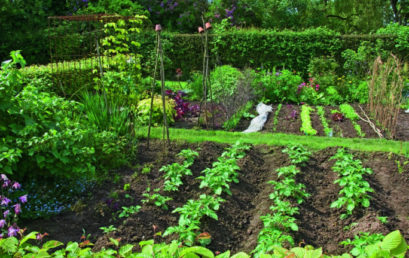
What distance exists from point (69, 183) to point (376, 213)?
330 centimetres

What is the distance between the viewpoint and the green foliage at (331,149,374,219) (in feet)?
13.9

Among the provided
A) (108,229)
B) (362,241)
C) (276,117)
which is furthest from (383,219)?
(276,117)

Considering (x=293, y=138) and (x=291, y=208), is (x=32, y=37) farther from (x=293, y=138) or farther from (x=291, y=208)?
(x=291, y=208)

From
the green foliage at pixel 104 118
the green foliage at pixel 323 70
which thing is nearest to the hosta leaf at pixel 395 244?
the green foliage at pixel 104 118

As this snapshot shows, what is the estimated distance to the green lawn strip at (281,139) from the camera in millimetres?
6039

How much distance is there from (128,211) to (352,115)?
5.40m

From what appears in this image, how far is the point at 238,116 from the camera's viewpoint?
8164mm

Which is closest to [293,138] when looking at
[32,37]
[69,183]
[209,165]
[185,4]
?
[209,165]

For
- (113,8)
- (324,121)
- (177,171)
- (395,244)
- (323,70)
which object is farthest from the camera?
(113,8)

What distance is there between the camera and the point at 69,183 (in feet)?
15.5

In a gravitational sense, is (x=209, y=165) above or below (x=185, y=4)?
below

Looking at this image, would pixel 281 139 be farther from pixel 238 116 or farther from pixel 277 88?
pixel 277 88

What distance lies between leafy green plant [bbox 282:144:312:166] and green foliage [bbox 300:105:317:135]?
4.61 feet

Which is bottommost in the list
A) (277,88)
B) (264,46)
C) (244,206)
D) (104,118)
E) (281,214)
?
(244,206)
